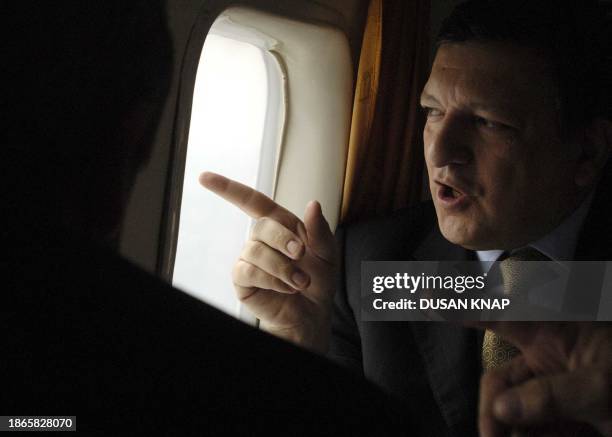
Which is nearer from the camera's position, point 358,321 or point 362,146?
point 358,321

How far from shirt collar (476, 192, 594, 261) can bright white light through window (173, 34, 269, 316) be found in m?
0.57

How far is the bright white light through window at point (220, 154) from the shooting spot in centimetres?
133

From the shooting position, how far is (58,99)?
0.83 metres

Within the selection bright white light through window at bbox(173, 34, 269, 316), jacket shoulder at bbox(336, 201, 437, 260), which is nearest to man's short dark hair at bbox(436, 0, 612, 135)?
jacket shoulder at bbox(336, 201, 437, 260)

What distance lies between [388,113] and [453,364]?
599 millimetres

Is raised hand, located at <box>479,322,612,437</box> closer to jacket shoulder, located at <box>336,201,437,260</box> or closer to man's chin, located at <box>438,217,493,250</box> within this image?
man's chin, located at <box>438,217,493,250</box>

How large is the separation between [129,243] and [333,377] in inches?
25.4

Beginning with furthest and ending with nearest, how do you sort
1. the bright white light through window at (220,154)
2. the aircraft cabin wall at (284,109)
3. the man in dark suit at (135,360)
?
the bright white light through window at (220,154)
the aircraft cabin wall at (284,109)
the man in dark suit at (135,360)

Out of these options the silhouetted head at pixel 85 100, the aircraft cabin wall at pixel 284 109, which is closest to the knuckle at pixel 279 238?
the aircraft cabin wall at pixel 284 109

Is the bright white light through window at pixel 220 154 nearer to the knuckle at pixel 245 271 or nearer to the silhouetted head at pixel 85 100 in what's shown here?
the knuckle at pixel 245 271

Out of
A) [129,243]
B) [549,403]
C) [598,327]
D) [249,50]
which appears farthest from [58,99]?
[598,327]

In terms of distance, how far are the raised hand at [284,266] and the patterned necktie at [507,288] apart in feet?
0.98

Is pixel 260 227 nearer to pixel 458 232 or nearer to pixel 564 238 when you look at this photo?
pixel 458 232

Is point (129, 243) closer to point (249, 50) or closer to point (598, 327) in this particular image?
point (249, 50)
